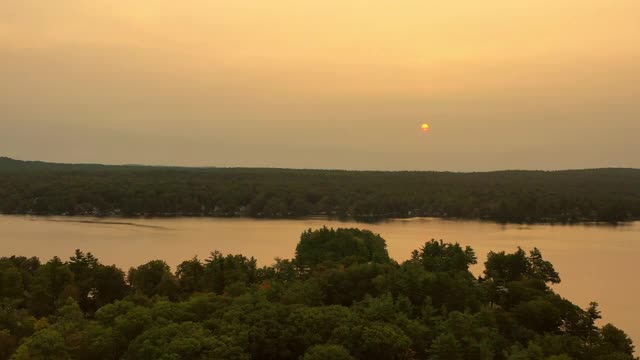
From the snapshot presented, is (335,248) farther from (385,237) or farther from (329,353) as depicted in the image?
(385,237)

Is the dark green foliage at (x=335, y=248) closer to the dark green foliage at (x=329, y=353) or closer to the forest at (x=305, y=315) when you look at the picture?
the forest at (x=305, y=315)

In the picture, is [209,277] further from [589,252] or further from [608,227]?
[608,227]

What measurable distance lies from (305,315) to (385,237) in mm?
74549

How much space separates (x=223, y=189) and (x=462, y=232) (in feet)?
237

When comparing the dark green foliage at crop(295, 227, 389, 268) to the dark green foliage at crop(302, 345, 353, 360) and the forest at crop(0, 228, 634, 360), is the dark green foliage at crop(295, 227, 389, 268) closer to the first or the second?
the forest at crop(0, 228, 634, 360)

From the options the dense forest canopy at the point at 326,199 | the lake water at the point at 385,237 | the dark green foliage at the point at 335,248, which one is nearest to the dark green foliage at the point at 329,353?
the dark green foliage at the point at 335,248

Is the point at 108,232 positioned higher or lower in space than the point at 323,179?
lower

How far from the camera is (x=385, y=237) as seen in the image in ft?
341

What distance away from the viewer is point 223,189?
164750mm

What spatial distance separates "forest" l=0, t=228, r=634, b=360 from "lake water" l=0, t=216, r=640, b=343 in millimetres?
13538

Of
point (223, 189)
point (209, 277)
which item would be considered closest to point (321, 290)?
point (209, 277)

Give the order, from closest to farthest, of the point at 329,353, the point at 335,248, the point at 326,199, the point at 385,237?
1. the point at 329,353
2. the point at 335,248
3. the point at 385,237
4. the point at 326,199

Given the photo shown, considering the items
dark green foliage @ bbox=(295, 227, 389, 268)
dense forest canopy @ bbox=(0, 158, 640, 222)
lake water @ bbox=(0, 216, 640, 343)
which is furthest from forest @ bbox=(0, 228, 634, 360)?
dense forest canopy @ bbox=(0, 158, 640, 222)

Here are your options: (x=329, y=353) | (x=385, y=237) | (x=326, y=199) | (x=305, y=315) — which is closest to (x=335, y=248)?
(x=305, y=315)
